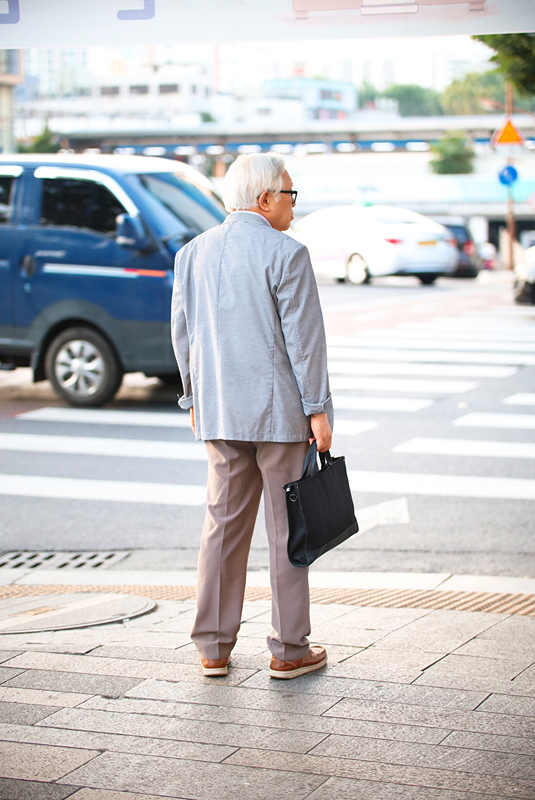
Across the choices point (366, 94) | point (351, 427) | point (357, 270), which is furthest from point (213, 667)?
point (366, 94)

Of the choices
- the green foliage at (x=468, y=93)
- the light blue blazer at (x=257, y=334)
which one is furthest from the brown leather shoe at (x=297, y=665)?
the green foliage at (x=468, y=93)

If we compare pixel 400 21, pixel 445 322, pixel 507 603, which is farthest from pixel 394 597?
pixel 445 322

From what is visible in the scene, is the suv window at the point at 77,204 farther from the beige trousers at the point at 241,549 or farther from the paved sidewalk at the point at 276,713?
the beige trousers at the point at 241,549

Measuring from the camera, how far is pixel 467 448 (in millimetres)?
8148

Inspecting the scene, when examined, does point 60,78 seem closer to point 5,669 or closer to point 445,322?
point 445,322

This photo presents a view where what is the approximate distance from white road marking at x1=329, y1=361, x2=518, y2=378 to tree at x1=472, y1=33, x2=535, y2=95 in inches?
123

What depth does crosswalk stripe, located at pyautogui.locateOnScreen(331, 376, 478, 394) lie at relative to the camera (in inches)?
424

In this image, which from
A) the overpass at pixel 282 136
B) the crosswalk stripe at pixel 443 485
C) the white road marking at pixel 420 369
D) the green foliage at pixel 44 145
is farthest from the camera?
the green foliage at pixel 44 145

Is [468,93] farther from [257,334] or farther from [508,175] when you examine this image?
[257,334]

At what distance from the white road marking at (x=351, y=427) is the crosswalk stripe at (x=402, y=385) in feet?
5.44

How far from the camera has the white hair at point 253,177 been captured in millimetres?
3467

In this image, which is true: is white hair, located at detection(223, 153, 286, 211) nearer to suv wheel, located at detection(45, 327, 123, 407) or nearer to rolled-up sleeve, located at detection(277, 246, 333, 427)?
rolled-up sleeve, located at detection(277, 246, 333, 427)

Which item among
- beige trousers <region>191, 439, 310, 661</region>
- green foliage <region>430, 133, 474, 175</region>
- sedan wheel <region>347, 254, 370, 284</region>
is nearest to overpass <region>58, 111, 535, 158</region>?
green foliage <region>430, 133, 474, 175</region>

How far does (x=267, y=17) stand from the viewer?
13.7 ft
